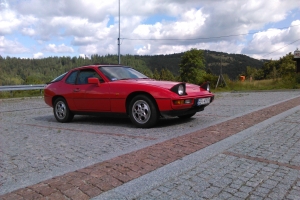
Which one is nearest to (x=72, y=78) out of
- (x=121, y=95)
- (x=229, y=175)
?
(x=121, y=95)

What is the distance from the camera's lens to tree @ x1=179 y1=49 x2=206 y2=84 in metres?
78.4

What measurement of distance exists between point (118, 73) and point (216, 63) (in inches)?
4166

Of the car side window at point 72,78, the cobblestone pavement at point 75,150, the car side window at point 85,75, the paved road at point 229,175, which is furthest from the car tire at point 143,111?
the car side window at point 72,78

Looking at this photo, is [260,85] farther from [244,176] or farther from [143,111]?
[244,176]

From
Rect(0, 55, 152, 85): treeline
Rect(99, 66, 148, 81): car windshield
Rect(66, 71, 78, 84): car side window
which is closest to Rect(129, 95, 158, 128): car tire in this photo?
Rect(99, 66, 148, 81): car windshield

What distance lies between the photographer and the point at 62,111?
7.77 m

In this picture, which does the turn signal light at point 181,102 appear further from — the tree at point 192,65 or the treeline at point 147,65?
the tree at point 192,65

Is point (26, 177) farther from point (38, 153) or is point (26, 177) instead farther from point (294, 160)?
point (294, 160)

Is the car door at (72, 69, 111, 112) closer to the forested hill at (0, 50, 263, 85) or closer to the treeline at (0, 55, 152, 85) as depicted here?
the forested hill at (0, 50, 263, 85)

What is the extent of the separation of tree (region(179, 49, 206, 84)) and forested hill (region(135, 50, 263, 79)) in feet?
25.3

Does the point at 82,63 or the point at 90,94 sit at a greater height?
the point at 82,63

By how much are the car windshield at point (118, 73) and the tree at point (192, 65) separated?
233 feet

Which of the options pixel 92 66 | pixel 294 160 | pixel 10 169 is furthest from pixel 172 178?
pixel 92 66

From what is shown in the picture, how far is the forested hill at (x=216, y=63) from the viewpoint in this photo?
303 feet
